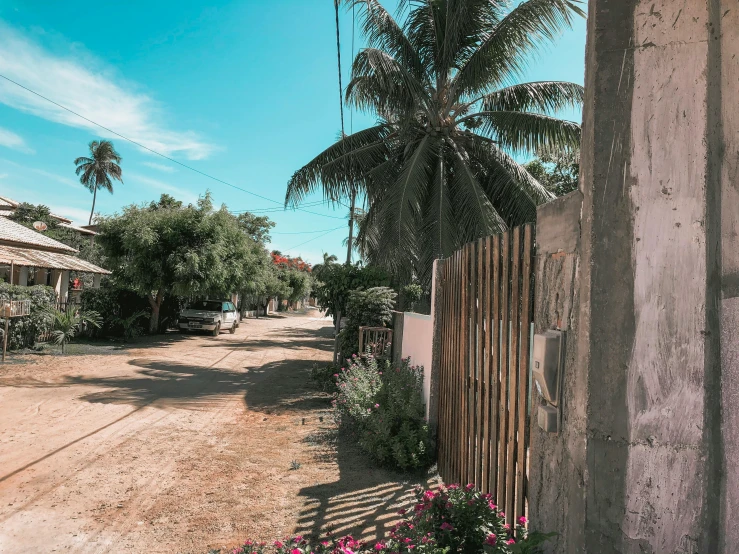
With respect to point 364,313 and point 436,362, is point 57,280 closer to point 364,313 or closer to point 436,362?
point 364,313

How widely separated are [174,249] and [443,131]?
11.5m

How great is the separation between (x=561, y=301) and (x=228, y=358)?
565 inches

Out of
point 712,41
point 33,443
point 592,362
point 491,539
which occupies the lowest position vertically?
point 33,443

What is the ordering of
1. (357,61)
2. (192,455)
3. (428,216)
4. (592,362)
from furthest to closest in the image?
(428,216)
(357,61)
(192,455)
(592,362)

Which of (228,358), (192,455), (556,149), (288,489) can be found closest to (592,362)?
(288,489)

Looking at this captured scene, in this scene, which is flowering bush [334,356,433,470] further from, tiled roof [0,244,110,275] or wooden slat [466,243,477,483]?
tiled roof [0,244,110,275]

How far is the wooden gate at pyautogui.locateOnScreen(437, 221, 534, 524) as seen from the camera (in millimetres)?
2792

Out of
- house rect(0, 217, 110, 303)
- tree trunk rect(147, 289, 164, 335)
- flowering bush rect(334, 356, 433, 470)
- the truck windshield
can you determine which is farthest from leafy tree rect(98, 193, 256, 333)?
flowering bush rect(334, 356, 433, 470)

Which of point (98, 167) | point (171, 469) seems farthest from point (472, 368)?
point (98, 167)

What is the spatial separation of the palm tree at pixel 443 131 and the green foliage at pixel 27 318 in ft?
26.8

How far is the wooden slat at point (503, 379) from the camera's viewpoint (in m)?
3.01

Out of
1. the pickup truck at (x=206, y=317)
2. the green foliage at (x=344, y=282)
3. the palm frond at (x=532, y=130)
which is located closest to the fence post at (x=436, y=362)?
the green foliage at (x=344, y=282)

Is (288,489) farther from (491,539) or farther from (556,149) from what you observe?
(556,149)

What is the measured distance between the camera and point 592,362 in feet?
6.77
